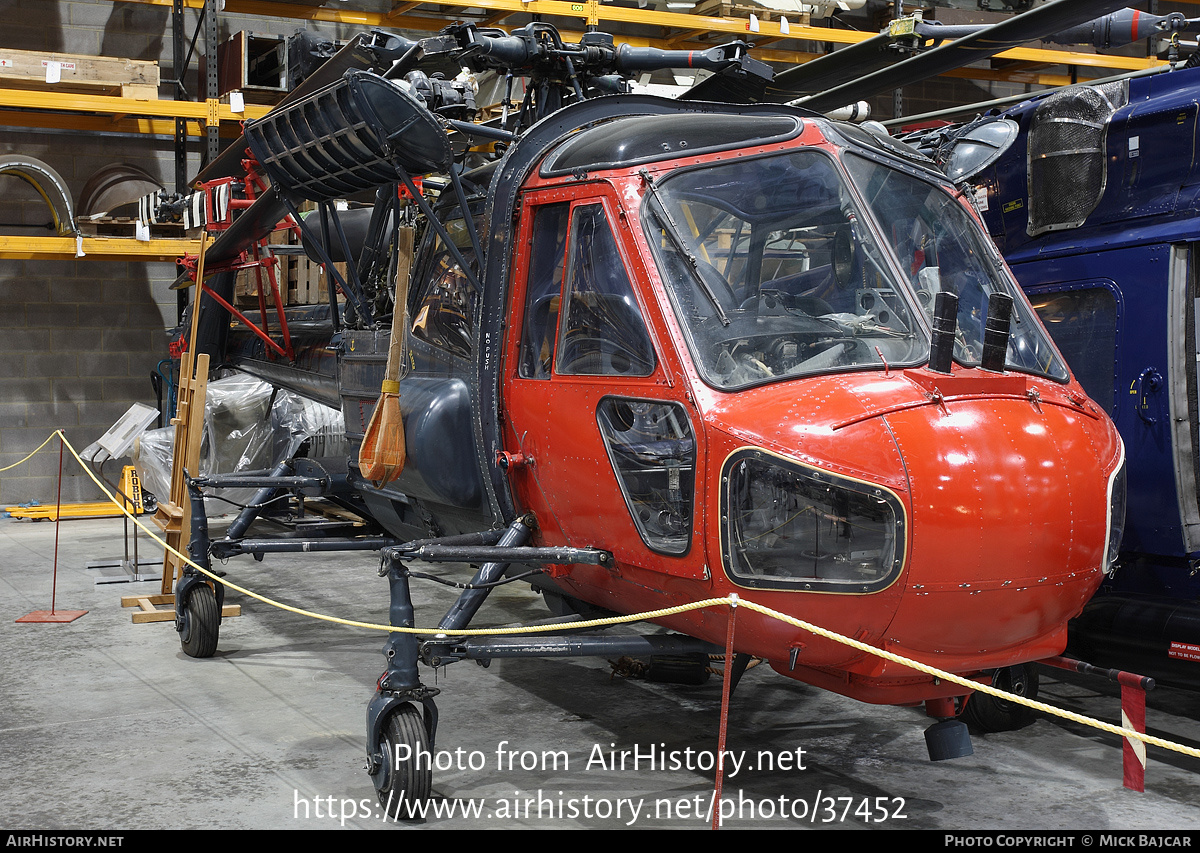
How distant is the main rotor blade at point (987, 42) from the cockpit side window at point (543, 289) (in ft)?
6.24

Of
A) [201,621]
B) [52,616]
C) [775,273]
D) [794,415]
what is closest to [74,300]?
[52,616]

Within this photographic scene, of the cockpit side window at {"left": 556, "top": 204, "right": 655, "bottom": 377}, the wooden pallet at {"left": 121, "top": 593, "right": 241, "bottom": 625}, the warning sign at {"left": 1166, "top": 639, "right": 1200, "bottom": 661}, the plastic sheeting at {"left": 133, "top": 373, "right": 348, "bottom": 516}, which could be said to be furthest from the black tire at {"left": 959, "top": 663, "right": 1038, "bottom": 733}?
the plastic sheeting at {"left": 133, "top": 373, "right": 348, "bottom": 516}

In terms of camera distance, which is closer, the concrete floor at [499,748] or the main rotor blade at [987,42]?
the concrete floor at [499,748]

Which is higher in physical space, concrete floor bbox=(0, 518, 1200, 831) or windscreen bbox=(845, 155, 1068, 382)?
windscreen bbox=(845, 155, 1068, 382)

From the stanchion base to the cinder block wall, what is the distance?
514 cm

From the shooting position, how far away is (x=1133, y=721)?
4191 millimetres

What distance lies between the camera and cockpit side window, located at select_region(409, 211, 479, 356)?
5398 mm

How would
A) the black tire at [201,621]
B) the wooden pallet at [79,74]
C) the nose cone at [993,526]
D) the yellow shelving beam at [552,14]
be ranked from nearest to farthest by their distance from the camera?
1. the nose cone at [993,526]
2. the black tire at [201,621]
3. the wooden pallet at [79,74]
4. the yellow shelving beam at [552,14]

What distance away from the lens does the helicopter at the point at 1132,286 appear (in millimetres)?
5293

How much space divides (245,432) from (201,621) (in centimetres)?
387

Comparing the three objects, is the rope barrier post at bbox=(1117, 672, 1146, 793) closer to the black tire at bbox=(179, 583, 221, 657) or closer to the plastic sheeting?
the black tire at bbox=(179, 583, 221, 657)

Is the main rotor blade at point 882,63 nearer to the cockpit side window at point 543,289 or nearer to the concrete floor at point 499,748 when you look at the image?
the cockpit side window at point 543,289

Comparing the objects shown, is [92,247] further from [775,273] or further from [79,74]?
[775,273]

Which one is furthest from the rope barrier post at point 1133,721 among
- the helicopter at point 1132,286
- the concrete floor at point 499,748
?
the helicopter at point 1132,286
